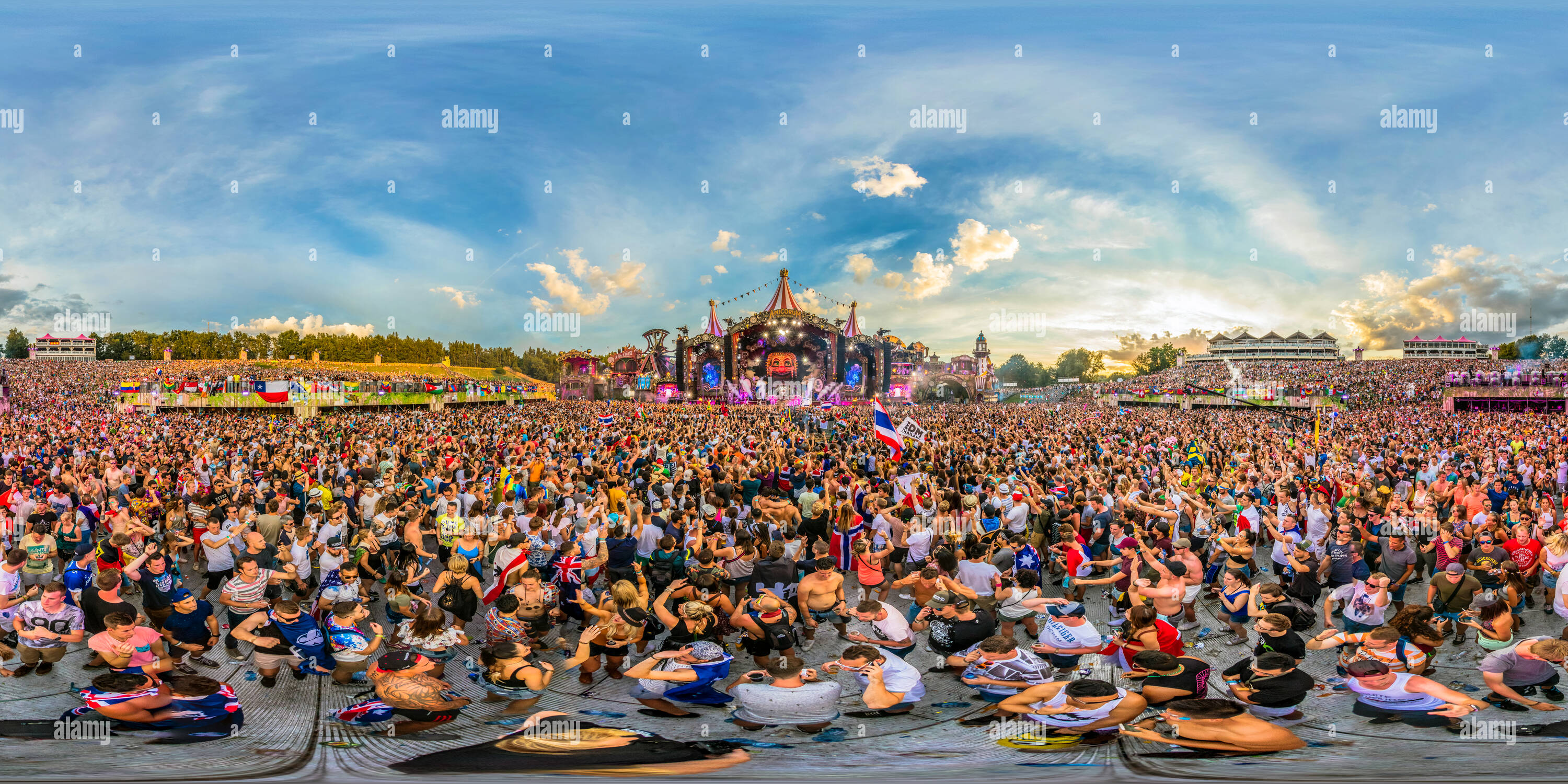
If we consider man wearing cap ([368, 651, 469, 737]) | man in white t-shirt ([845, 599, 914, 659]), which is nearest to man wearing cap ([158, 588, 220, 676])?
man wearing cap ([368, 651, 469, 737])

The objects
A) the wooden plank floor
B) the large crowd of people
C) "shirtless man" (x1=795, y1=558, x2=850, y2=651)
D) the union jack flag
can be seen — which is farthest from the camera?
the union jack flag

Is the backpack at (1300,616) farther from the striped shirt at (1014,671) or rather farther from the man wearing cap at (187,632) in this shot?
the man wearing cap at (187,632)

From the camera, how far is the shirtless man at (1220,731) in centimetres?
446

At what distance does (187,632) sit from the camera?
591 centimetres

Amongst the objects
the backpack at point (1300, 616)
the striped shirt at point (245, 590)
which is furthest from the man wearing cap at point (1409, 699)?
the striped shirt at point (245, 590)

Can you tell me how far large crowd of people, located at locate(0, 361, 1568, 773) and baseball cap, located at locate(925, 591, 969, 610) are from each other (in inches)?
1.7

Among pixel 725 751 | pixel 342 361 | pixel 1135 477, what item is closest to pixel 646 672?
pixel 725 751

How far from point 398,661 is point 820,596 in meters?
3.55

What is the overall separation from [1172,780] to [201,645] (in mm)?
7509

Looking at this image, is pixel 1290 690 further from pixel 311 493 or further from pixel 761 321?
pixel 761 321

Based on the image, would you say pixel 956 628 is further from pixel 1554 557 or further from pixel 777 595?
pixel 1554 557

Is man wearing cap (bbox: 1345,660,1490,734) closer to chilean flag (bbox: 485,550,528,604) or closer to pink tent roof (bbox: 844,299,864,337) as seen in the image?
chilean flag (bbox: 485,550,528,604)

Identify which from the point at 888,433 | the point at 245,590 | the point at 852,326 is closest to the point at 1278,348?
the point at 852,326

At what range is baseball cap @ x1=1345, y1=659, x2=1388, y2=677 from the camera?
474 cm
